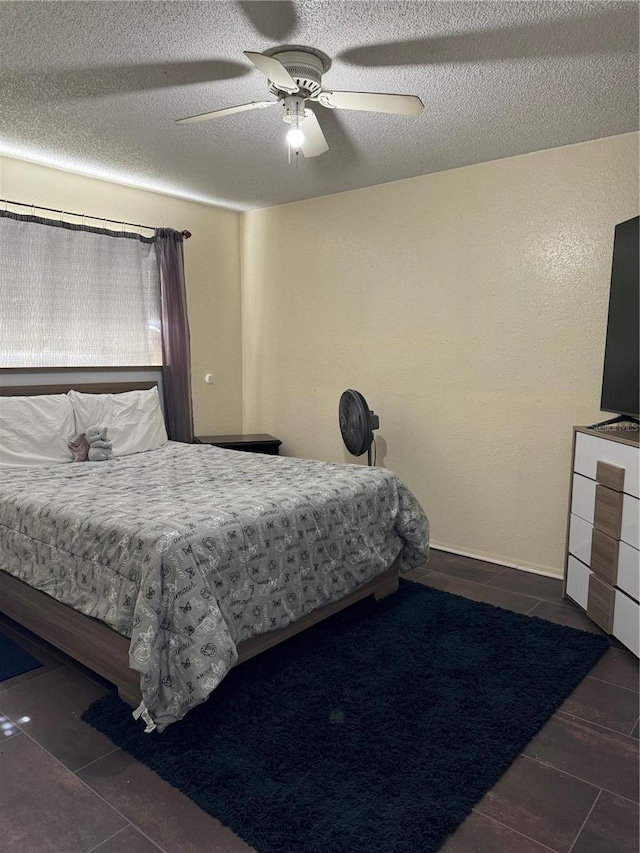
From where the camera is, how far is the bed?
77.5 inches

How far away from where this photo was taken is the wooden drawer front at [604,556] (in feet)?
8.52

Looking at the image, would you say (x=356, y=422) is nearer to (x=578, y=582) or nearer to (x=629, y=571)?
(x=578, y=582)

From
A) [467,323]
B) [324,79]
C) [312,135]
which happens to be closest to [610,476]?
[467,323]

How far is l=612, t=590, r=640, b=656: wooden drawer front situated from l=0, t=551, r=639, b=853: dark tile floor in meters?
0.16

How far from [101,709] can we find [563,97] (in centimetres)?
318

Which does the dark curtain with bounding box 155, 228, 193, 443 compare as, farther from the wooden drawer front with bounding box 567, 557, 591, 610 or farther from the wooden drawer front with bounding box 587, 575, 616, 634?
the wooden drawer front with bounding box 587, 575, 616, 634

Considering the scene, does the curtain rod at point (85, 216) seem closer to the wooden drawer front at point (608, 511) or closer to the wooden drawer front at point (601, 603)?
the wooden drawer front at point (608, 511)

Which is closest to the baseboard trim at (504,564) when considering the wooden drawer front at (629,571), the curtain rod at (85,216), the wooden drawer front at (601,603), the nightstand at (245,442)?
the wooden drawer front at (601,603)

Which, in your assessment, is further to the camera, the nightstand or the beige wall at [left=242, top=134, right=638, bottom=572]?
the nightstand

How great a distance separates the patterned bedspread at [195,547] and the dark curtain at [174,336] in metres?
1.16

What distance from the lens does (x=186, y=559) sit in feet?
6.64

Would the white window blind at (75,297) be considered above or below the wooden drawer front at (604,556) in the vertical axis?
above

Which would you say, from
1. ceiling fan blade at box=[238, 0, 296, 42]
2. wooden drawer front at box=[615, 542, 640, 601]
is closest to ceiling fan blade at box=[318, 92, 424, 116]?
ceiling fan blade at box=[238, 0, 296, 42]

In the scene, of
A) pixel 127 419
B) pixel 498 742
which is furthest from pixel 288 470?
pixel 498 742
